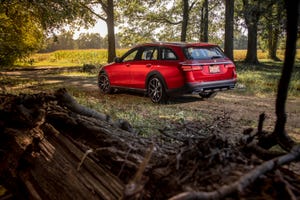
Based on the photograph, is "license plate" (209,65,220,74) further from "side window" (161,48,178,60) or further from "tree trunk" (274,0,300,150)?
"tree trunk" (274,0,300,150)

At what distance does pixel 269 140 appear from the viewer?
2037 mm

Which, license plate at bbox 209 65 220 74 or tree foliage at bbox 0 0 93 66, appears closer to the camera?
license plate at bbox 209 65 220 74

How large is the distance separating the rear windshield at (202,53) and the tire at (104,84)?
3912 mm

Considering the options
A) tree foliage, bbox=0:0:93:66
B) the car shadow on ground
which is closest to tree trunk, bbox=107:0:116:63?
tree foliage, bbox=0:0:93:66

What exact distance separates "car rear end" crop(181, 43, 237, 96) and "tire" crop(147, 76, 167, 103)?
2.94 feet

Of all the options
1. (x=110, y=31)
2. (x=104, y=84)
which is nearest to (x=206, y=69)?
(x=104, y=84)

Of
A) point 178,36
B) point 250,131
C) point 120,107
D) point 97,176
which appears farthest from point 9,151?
point 178,36

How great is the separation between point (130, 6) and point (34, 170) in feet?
116

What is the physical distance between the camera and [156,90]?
1054 cm

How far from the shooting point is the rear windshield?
32.7 feet

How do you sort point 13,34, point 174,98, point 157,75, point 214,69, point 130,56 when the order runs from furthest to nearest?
1. point 13,34
2. point 130,56
3. point 174,98
4. point 157,75
5. point 214,69

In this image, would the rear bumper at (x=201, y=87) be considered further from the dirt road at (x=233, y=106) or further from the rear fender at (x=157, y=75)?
the dirt road at (x=233, y=106)

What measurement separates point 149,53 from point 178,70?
159 cm

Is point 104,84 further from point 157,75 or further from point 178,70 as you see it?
point 178,70
